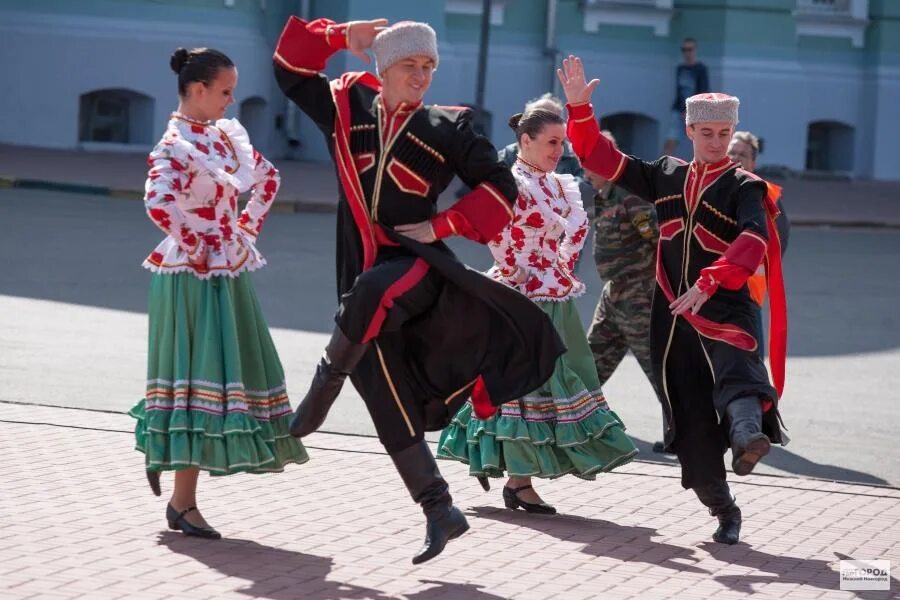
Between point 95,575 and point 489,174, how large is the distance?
180 centimetres

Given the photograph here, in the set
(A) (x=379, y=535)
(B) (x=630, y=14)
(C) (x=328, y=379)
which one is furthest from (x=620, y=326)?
(B) (x=630, y=14)

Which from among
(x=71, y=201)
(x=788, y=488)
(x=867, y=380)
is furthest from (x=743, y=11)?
(x=788, y=488)

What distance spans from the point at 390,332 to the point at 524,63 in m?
20.6

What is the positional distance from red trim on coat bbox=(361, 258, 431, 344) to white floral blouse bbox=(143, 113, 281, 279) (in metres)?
0.78

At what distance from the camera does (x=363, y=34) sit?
19.6ft

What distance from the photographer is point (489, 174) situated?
5895 mm

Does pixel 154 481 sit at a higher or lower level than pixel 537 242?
lower

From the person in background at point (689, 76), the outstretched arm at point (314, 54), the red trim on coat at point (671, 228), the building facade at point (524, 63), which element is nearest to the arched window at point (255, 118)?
the building facade at point (524, 63)

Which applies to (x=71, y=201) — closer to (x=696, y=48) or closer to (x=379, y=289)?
(x=696, y=48)

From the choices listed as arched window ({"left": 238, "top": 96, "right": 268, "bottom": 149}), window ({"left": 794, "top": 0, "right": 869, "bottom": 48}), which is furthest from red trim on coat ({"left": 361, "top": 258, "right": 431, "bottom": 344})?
window ({"left": 794, "top": 0, "right": 869, "bottom": 48})

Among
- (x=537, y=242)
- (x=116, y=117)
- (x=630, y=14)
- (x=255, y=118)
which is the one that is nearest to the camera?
(x=537, y=242)

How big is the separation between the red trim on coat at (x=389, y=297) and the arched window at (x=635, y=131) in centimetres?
2161

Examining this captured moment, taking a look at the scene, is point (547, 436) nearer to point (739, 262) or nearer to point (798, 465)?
point (739, 262)

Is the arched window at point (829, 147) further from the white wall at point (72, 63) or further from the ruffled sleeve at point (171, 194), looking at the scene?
the ruffled sleeve at point (171, 194)
